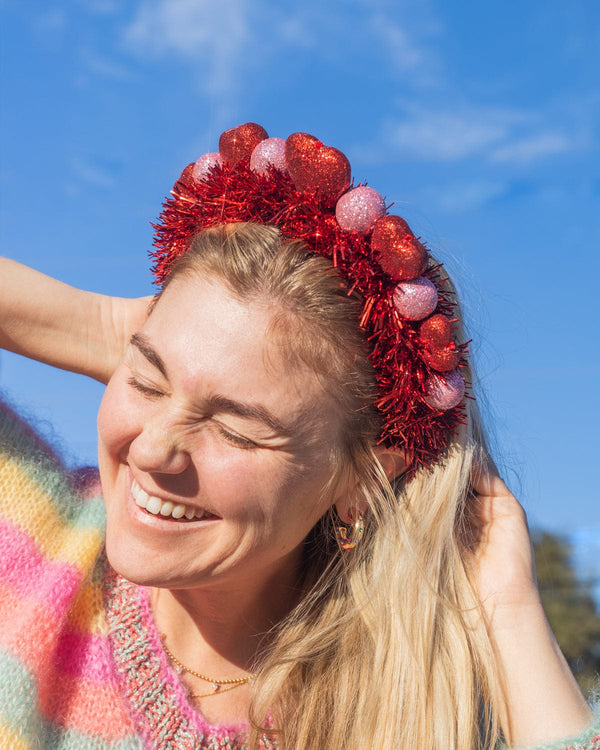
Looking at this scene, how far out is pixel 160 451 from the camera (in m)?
2.00

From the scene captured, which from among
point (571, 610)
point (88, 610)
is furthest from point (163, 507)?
point (571, 610)

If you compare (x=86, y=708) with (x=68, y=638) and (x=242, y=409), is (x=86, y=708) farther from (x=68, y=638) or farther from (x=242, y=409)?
(x=242, y=409)

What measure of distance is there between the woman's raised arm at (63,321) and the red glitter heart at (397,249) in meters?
0.82

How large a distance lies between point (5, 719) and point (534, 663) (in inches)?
53.9

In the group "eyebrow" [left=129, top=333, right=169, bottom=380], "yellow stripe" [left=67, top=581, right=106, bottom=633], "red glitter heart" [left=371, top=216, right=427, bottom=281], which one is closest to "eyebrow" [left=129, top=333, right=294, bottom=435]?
"eyebrow" [left=129, top=333, right=169, bottom=380]

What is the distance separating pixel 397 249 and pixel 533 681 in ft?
3.98

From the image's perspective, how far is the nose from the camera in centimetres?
200

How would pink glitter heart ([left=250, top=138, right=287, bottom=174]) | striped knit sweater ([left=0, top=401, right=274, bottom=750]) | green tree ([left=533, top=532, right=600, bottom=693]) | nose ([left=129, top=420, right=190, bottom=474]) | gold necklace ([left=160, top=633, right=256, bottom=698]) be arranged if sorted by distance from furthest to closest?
1. green tree ([left=533, top=532, right=600, bottom=693])
2. gold necklace ([left=160, top=633, right=256, bottom=698])
3. pink glitter heart ([left=250, top=138, right=287, bottom=174])
4. striped knit sweater ([left=0, top=401, right=274, bottom=750])
5. nose ([left=129, top=420, right=190, bottom=474])

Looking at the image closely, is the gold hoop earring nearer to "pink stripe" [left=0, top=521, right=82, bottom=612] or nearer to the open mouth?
the open mouth

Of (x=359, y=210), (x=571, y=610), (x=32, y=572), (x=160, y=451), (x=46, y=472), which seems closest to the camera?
(x=160, y=451)

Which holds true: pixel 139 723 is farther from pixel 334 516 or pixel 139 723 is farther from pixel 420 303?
pixel 420 303

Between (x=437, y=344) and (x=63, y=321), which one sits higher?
(x=437, y=344)

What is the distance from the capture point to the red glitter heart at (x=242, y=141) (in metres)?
2.39

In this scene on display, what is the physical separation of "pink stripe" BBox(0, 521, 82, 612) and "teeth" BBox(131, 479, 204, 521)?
1.34 feet
